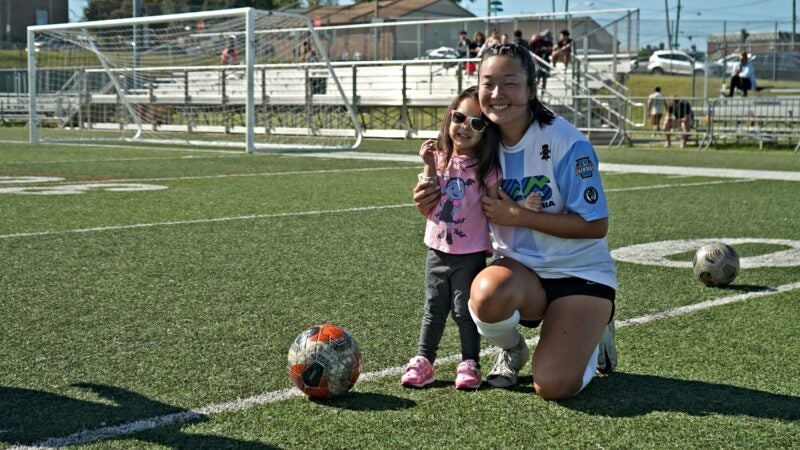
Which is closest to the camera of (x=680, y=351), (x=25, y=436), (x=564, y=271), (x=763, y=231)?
(x=25, y=436)

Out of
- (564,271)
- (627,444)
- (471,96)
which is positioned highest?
(471,96)

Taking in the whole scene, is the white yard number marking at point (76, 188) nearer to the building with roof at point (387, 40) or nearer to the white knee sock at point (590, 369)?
the white knee sock at point (590, 369)

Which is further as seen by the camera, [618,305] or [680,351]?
[618,305]

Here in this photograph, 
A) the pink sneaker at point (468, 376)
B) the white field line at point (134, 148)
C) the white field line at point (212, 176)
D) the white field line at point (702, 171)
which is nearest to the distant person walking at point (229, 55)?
the white field line at point (134, 148)

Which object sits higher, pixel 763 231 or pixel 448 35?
pixel 448 35

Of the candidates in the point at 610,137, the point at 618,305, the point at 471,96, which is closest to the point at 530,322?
the point at 471,96

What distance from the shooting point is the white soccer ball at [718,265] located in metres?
5.86

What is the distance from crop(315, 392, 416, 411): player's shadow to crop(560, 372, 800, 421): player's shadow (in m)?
0.57

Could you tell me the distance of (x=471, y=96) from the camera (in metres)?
4.03

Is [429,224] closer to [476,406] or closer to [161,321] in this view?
[476,406]

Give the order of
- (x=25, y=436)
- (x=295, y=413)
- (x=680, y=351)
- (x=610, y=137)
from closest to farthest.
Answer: (x=25, y=436) → (x=295, y=413) → (x=680, y=351) → (x=610, y=137)

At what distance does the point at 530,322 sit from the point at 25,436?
1.88 meters

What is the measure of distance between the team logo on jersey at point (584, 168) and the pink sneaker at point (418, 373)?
Result: 2.92 feet

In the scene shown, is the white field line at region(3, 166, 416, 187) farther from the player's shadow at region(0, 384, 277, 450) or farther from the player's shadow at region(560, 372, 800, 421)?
the player's shadow at region(560, 372, 800, 421)
